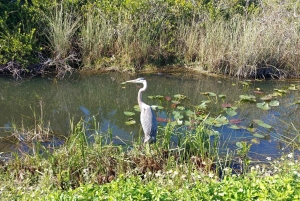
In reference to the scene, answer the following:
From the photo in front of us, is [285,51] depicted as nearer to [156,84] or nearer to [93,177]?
[156,84]

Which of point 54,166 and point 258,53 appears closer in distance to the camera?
point 54,166

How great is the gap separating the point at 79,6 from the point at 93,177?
5.89 m

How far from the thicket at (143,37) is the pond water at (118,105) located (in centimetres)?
45

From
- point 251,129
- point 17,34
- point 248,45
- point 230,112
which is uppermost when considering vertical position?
point 17,34

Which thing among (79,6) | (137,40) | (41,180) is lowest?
(41,180)

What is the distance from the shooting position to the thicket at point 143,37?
7.99 metres

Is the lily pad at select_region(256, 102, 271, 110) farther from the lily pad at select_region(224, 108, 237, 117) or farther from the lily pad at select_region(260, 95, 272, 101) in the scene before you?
the lily pad at select_region(224, 108, 237, 117)

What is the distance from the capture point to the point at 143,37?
8.58 metres

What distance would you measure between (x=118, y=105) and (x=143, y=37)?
7.84 ft

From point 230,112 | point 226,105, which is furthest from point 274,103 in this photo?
point 230,112

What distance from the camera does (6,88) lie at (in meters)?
7.18

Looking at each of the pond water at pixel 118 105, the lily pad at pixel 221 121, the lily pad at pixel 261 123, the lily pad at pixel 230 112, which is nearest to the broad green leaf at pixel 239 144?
the pond water at pixel 118 105

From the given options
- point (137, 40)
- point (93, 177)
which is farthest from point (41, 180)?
point (137, 40)

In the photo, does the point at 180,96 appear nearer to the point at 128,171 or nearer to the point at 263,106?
the point at 263,106
